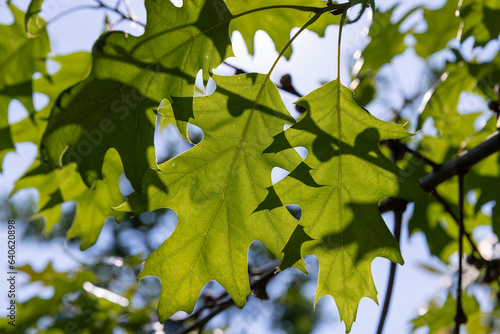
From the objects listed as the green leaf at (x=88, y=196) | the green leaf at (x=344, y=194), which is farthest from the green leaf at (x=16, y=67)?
the green leaf at (x=344, y=194)

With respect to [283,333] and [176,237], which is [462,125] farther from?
[283,333]

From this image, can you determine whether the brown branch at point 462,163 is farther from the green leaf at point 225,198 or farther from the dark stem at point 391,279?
the green leaf at point 225,198

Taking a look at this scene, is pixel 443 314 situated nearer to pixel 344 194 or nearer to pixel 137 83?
pixel 344 194

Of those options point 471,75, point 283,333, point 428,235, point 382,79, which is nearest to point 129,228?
point 283,333

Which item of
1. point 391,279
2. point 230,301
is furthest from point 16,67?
point 391,279

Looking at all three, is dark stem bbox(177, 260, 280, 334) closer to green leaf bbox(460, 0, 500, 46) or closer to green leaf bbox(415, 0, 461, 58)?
green leaf bbox(460, 0, 500, 46)

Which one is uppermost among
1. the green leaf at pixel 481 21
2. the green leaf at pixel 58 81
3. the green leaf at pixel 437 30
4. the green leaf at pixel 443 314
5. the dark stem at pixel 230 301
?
the green leaf at pixel 481 21

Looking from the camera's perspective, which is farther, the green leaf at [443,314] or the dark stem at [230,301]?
the green leaf at [443,314]

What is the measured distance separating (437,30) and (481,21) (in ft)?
1.74

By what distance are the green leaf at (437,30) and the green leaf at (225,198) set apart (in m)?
1.38

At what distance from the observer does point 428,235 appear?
2156 mm

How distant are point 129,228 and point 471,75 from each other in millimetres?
5013

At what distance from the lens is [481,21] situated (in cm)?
177

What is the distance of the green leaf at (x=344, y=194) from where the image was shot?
1.19 metres
